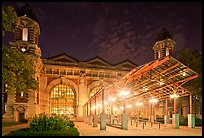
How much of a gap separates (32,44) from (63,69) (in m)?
11.5

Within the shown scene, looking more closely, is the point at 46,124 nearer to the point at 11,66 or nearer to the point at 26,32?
the point at 11,66

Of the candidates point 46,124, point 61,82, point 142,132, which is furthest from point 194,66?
point 61,82

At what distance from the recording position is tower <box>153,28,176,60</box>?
2410 inches

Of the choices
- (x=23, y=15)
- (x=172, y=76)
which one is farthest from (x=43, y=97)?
(x=172, y=76)

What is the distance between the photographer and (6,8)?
17500 millimetres

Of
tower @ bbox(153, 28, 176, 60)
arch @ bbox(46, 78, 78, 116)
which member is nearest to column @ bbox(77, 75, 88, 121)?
arch @ bbox(46, 78, 78, 116)

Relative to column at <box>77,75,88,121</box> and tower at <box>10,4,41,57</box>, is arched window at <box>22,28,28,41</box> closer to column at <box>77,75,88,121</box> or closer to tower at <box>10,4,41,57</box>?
tower at <box>10,4,41,57</box>

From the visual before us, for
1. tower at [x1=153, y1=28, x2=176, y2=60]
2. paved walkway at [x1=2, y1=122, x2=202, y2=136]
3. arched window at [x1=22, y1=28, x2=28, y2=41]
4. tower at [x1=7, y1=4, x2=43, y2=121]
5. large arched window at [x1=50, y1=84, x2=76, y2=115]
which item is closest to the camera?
paved walkway at [x1=2, y1=122, x2=202, y2=136]

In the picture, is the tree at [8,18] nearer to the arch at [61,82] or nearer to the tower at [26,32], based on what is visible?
the tower at [26,32]

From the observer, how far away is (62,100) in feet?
181

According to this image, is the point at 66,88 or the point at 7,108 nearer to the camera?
the point at 7,108

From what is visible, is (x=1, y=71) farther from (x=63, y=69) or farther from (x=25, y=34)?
(x=63, y=69)

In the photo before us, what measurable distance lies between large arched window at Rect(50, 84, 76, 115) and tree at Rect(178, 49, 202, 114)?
26.9 m

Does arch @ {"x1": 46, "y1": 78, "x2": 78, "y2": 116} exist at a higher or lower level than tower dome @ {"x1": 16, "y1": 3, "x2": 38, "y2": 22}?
lower
